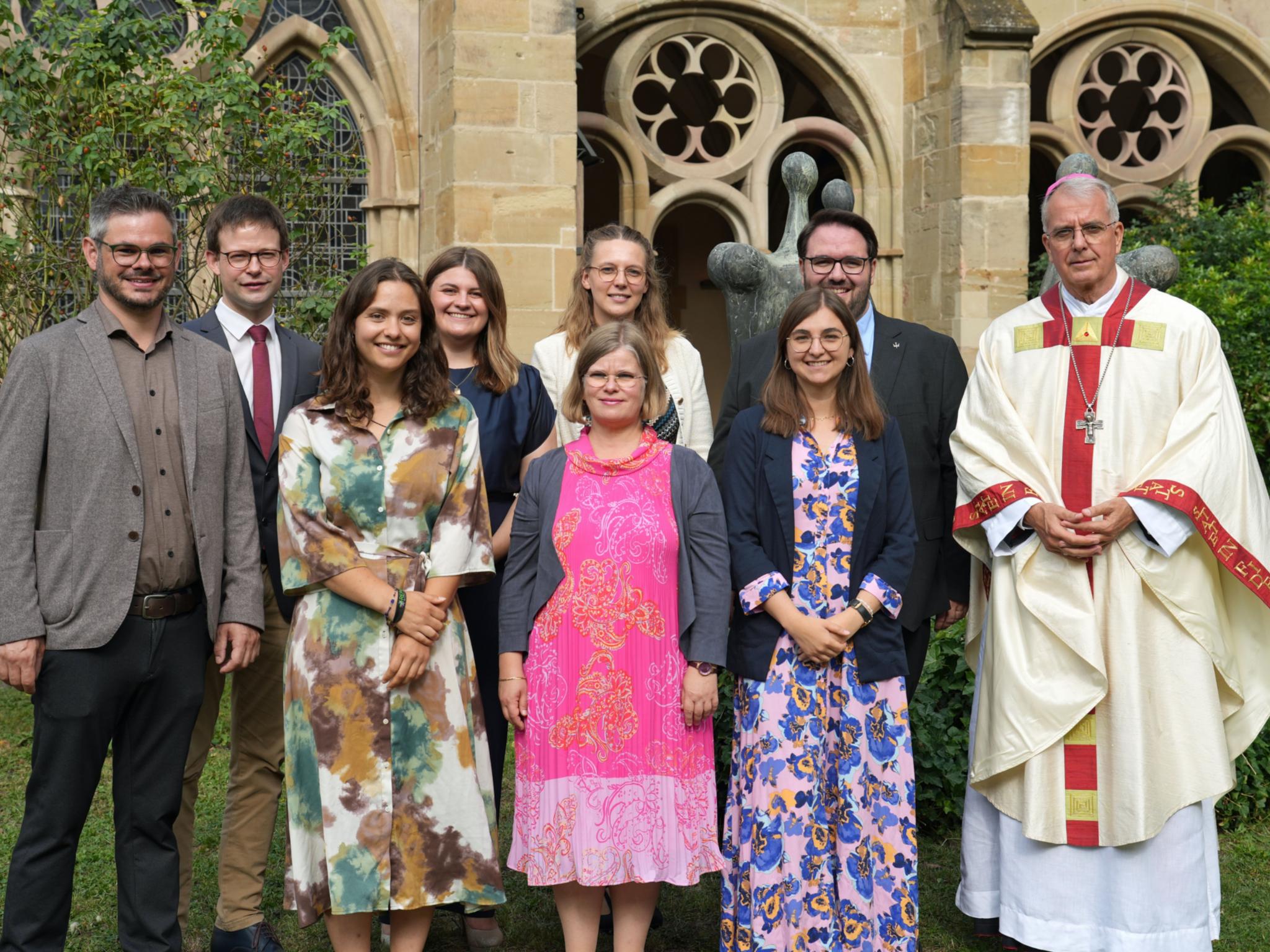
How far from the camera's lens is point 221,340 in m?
4.05

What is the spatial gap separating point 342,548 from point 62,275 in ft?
13.4

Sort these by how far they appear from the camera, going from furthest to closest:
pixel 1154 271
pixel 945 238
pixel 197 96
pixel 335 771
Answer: pixel 945 238 < pixel 197 96 < pixel 1154 271 < pixel 335 771

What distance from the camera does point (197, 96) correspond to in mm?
6500

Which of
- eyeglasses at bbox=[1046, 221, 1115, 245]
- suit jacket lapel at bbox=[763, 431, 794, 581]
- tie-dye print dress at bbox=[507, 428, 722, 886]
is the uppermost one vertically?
eyeglasses at bbox=[1046, 221, 1115, 245]

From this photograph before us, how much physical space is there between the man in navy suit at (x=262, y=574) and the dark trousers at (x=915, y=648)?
1854mm

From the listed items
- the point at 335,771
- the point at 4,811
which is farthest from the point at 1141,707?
the point at 4,811

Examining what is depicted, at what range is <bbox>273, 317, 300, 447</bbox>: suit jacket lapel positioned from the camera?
402 cm

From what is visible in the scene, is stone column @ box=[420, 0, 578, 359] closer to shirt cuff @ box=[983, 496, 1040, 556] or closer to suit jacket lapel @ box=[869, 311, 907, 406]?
suit jacket lapel @ box=[869, 311, 907, 406]

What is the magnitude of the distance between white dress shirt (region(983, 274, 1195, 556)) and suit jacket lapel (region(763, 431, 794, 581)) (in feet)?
2.34

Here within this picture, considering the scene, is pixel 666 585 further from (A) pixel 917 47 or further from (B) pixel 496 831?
(A) pixel 917 47

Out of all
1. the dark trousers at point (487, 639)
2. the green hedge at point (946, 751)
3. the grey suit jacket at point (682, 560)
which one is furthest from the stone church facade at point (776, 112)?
the grey suit jacket at point (682, 560)

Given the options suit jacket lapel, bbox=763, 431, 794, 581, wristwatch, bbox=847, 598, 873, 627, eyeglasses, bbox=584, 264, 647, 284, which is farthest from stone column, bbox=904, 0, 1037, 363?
wristwatch, bbox=847, 598, 873, 627

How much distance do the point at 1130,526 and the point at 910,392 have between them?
2.59 feet

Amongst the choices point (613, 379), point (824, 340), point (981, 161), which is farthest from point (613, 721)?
point (981, 161)
